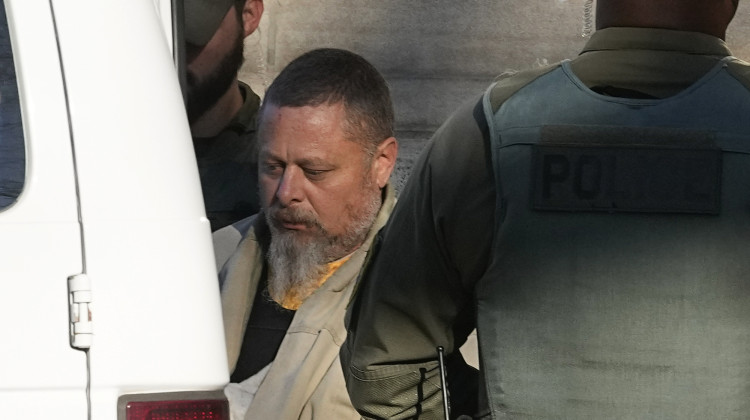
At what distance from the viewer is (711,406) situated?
2.14m

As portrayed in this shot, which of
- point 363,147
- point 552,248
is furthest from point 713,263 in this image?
point 363,147

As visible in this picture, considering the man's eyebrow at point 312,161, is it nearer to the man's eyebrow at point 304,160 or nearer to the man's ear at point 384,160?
the man's eyebrow at point 304,160

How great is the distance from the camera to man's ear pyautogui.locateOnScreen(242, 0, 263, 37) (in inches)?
166

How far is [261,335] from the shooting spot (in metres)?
→ 3.10

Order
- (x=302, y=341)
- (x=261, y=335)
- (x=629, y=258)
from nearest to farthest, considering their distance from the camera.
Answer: (x=629, y=258) < (x=302, y=341) < (x=261, y=335)

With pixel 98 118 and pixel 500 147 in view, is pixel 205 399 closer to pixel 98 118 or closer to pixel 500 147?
pixel 98 118

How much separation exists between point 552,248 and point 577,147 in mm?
179

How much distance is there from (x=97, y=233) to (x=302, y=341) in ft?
3.80

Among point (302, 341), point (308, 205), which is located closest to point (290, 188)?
point (308, 205)

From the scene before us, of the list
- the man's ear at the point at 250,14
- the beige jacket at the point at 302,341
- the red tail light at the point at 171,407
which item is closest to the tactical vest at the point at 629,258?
the red tail light at the point at 171,407

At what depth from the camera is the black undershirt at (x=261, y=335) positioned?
304cm

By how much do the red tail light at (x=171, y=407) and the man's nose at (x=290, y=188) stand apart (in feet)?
4.24

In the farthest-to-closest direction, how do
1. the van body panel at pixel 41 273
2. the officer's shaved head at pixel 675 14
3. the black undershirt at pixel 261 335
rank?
1. the black undershirt at pixel 261 335
2. the officer's shaved head at pixel 675 14
3. the van body panel at pixel 41 273

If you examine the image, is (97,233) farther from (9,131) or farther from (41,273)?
(9,131)
